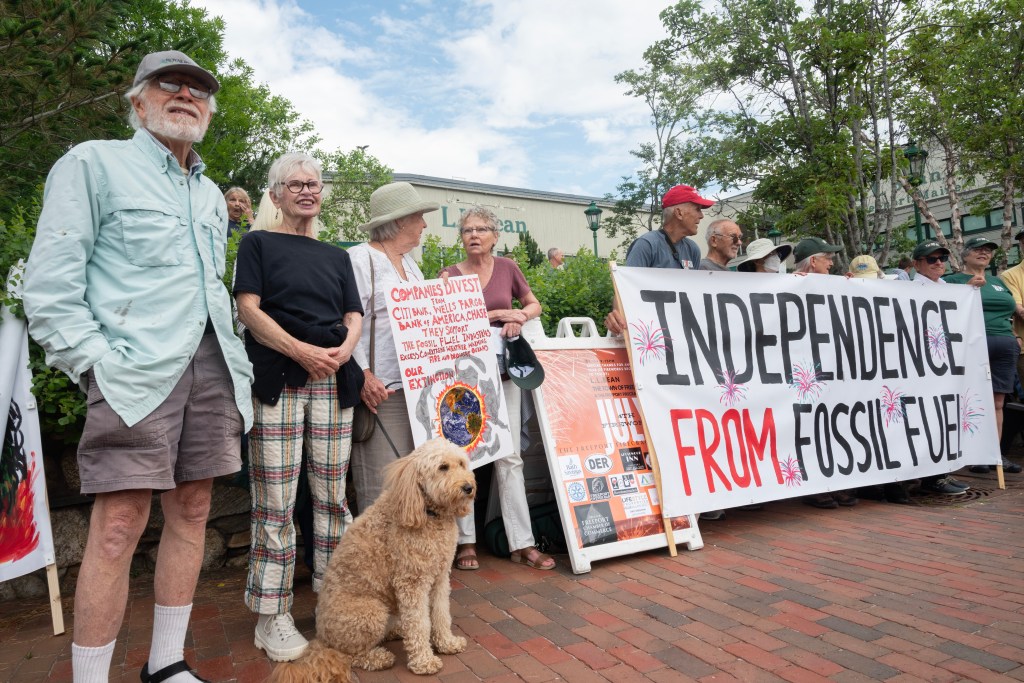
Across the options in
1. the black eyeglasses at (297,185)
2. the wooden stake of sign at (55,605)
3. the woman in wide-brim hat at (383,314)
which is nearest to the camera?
the black eyeglasses at (297,185)

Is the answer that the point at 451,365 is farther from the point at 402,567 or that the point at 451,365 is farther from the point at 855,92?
the point at 855,92

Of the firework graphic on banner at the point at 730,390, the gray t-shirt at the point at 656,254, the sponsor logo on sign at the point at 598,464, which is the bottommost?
the sponsor logo on sign at the point at 598,464

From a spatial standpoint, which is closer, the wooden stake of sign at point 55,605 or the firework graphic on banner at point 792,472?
the wooden stake of sign at point 55,605

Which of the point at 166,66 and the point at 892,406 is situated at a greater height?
the point at 166,66

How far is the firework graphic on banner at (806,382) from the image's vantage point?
16.7 ft

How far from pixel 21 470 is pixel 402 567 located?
2.09 metres

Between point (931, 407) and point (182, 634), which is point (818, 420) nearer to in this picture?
point (931, 407)

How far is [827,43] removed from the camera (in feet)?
36.8

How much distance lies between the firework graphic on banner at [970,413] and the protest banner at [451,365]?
4.47 metres

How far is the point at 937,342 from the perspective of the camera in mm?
5980

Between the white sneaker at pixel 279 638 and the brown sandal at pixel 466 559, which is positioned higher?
the white sneaker at pixel 279 638

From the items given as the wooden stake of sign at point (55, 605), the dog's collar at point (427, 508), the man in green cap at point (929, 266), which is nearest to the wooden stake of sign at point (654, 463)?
the dog's collar at point (427, 508)

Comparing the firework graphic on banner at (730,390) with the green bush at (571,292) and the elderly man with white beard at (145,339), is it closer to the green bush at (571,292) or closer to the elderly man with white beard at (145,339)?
the green bush at (571,292)

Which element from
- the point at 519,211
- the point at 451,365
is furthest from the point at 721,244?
the point at 519,211
